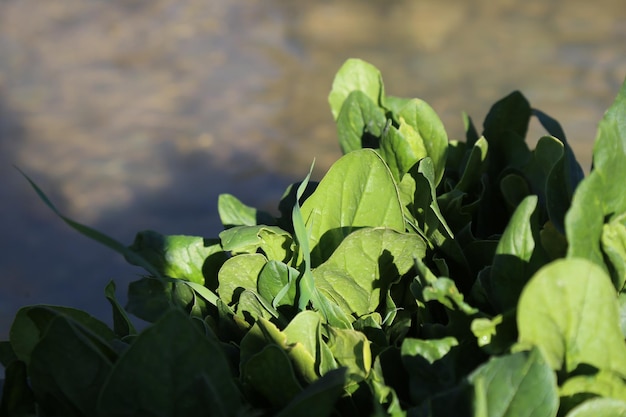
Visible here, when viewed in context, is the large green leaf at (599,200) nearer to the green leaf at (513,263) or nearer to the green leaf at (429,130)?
the green leaf at (513,263)

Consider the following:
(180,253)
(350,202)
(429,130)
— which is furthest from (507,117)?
(180,253)

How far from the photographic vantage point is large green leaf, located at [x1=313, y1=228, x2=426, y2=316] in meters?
0.54

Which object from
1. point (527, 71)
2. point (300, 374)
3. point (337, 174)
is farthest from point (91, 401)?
point (527, 71)

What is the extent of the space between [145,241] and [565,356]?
430 millimetres

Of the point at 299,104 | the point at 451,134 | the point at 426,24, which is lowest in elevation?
the point at 451,134

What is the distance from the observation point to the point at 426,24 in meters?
2.24

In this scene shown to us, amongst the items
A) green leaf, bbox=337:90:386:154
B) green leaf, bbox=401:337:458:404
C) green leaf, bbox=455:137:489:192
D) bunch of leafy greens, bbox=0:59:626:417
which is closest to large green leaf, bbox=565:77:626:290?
bunch of leafy greens, bbox=0:59:626:417

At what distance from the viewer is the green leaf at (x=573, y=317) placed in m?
0.39

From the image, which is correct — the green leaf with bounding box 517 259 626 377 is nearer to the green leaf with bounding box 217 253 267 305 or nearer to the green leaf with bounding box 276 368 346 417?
the green leaf with bounding box 276 368 346 417

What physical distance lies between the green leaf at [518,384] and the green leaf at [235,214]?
16.0 inches

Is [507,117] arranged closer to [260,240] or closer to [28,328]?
[260,240]

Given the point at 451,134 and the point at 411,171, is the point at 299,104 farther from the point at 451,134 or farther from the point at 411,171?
the point at 411,171

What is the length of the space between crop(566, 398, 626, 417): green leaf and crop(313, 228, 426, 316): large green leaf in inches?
7.1

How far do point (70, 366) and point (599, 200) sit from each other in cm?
36
